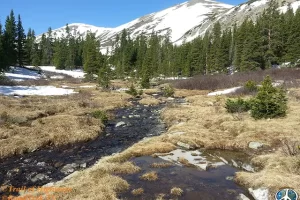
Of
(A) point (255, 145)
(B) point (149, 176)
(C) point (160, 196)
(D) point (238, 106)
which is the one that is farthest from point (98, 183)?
(D) point (238, 106)

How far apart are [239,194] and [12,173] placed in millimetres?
10976

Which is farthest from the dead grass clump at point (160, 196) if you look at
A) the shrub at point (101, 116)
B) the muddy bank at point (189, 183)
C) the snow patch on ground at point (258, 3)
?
the snow patch on ground at point (258, 3)

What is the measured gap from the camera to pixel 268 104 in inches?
865

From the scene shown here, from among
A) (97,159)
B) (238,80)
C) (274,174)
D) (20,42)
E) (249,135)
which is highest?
(20,42)

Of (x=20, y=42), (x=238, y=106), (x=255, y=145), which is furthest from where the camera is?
(x=20, y=42)

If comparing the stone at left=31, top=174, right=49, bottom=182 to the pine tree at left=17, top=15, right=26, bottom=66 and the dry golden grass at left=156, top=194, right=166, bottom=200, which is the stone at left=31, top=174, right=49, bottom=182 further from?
the pine tree at left=17, top=15, right=26, bottom=66

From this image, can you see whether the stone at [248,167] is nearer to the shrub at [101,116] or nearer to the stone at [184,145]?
the stone at [184,145]

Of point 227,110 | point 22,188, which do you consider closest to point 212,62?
point 227,110

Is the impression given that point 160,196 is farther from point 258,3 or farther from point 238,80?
point 258,3
